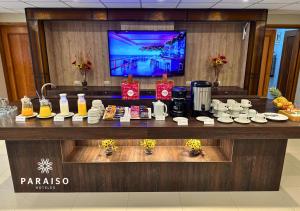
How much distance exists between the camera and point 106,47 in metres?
5.00

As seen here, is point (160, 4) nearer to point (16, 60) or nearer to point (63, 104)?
point (63, 104)

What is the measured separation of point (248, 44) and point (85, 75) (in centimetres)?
363

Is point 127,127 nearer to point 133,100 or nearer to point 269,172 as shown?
point 133,100

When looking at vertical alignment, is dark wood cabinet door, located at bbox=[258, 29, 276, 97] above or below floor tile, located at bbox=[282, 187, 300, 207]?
above

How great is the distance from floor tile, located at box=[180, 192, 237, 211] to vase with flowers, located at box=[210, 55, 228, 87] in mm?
3015

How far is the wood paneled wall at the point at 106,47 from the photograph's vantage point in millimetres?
4875

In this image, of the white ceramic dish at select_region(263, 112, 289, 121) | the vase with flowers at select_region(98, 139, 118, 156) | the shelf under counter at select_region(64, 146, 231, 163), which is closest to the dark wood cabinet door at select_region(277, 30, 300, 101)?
the white ceramic dish at select_region(263, 112, 289, 121)

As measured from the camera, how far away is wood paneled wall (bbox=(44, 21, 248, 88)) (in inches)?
192

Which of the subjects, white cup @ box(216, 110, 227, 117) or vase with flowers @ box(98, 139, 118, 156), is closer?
white cup @ box(216, 110, 227, 117)

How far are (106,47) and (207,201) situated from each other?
385cm

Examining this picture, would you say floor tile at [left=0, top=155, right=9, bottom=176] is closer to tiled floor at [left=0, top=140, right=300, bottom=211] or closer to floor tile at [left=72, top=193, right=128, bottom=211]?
tiled floor at [left=0, top=140, right=300, bottom=211]

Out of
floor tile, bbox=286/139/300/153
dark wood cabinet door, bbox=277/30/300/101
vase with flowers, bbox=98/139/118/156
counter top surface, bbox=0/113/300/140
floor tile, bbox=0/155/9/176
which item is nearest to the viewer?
counter top surface, bbox=0/113/300/140

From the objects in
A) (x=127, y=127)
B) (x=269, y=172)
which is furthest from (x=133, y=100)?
(x=269, y=172)

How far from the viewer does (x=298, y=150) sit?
12.0 feet
